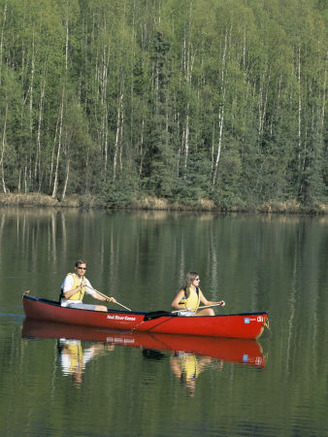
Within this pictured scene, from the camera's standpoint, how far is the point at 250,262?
38.2 m

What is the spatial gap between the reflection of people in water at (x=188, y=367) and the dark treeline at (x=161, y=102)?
49890 millimetres

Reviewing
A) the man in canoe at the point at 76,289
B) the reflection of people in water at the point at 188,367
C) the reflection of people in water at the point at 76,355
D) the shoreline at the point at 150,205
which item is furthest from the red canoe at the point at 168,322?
the shoreline at the point at 150,205

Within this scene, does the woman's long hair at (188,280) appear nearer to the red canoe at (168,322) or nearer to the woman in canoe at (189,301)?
the woman in canoe at (189,301)

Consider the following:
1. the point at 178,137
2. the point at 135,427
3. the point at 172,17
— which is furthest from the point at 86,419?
the point at 172,17

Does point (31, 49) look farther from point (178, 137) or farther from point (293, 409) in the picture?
point (293, 409)

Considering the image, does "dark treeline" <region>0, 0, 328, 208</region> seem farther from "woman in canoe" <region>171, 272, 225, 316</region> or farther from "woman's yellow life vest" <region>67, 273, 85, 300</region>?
"woman in canoe" <region>171, 272, 225, 316</region>

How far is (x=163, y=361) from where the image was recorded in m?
18.4

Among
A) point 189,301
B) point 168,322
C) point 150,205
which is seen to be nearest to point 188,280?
point 189,301

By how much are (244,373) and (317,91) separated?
230 feet

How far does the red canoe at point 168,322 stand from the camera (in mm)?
20562

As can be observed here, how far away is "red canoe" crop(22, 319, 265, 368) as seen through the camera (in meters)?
19.4

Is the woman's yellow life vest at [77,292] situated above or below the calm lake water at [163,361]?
above

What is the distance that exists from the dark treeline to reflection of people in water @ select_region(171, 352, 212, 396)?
49.9 m

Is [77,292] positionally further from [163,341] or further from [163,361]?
[163,361]
